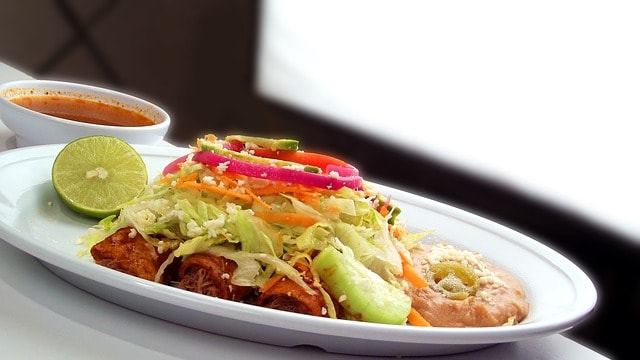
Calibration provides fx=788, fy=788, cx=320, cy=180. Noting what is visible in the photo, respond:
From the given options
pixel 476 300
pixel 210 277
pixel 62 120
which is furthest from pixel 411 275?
pixel 62 120

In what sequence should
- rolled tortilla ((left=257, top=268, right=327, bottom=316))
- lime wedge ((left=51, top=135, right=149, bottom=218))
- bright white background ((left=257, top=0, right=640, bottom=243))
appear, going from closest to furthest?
rolled tortilla ((left=257, top=268, right=327, bottom=316)) < lime wedge ((left=51, top=135, right=149, bottom=218)) < bright white background ((left=257, top=0, right=640, bottom=243))

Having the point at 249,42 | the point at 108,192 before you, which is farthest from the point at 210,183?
the point at 249,42

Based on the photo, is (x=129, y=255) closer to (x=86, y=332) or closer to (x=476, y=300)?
Result: (x=86, y=332)

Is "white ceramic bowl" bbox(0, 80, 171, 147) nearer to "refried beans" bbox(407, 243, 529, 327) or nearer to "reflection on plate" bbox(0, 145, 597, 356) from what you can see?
"reflection on plate" bbox(0, 145, 597, 356)

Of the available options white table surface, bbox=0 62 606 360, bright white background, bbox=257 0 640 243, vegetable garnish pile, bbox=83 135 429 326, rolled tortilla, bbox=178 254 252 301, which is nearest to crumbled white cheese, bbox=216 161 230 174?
vegetable garnish pile, bbox=83 135 429 326

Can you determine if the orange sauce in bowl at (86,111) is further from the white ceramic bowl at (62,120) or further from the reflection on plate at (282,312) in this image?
the reflection on plate at (282,312)

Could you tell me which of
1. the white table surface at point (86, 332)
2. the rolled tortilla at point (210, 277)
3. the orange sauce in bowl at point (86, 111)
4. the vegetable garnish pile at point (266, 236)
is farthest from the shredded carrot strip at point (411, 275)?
the orange sauce in bowl at point (86, 111)

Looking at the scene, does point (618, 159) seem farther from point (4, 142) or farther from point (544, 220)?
point (4, 142)
